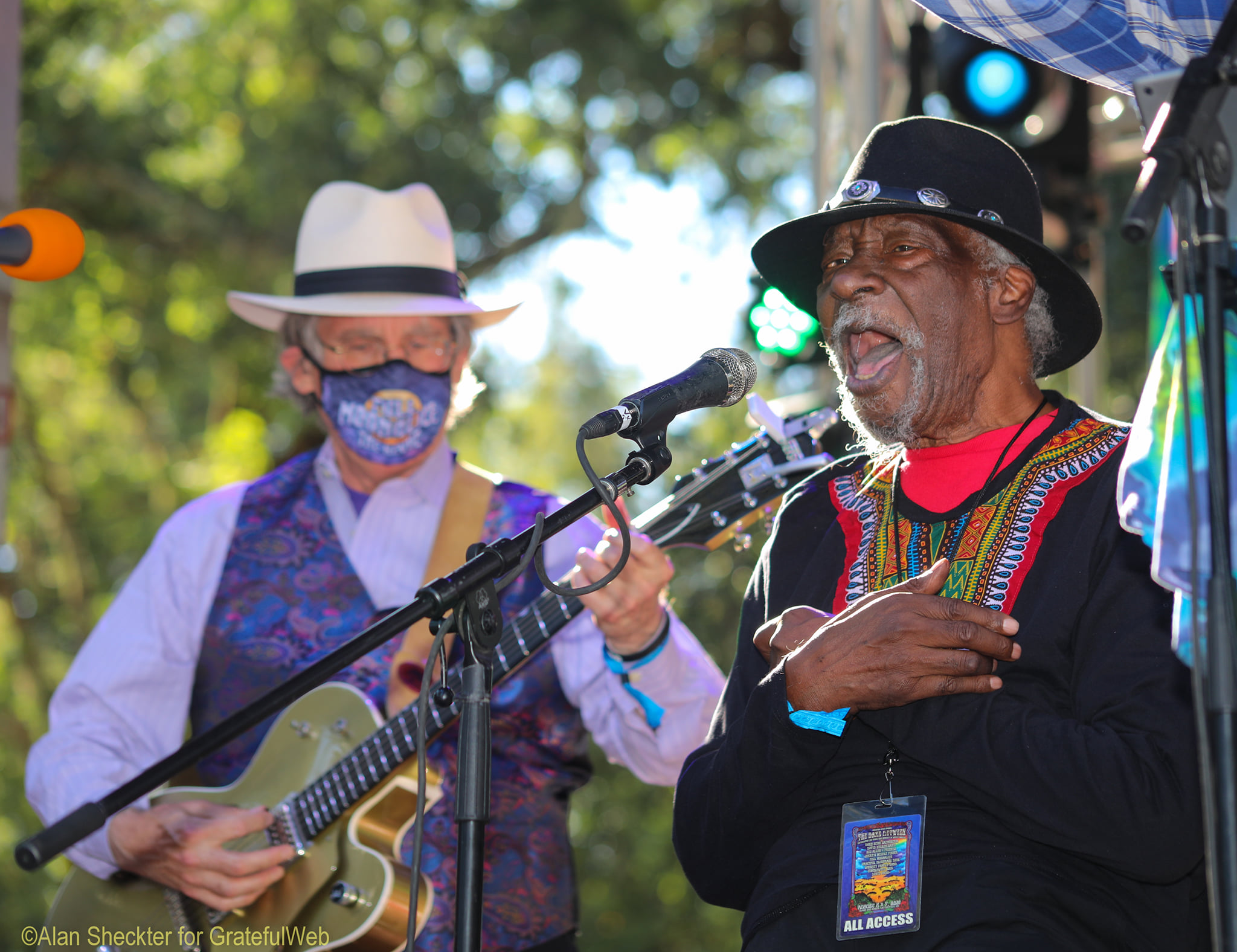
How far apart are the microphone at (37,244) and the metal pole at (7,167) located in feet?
4.57

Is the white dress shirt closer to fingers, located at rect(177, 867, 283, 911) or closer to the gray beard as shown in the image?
fingers, located at rect(177, 867, 283, 911)

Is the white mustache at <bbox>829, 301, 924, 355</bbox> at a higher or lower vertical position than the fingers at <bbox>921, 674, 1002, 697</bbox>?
higher

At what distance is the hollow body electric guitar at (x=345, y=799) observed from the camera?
10.9 feet

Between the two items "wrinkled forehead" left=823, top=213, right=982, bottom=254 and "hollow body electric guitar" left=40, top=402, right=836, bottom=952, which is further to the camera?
"hollow body electric guitar" left=40, top=402, right=836, bottom=952

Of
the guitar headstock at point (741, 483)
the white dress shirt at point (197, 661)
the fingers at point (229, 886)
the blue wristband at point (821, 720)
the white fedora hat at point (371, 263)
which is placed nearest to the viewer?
the blue wristband at point (821, 720)

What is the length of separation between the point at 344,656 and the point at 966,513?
1191 millimetres

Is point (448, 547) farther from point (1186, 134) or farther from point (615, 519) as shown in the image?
point (1186, 134)

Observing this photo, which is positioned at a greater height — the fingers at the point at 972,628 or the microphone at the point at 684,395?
the microphone at the point at 684,395

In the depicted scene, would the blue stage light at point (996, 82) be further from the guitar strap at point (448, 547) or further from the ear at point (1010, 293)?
the ear at point (1010, 293)

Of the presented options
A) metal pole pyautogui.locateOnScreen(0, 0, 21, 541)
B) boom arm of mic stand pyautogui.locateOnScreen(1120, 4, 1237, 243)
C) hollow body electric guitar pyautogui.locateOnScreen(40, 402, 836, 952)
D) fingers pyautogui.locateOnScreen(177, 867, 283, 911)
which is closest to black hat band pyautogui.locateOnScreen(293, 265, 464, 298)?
metal pole pyautogui.locateOnScreen(0, 0, 21, 541)

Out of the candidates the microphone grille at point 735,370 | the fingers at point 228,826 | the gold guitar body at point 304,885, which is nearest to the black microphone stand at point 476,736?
the microphone grille at point 735,370

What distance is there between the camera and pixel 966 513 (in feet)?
8.55

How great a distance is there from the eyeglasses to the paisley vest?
42 centimetres

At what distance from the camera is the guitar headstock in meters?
3.30
